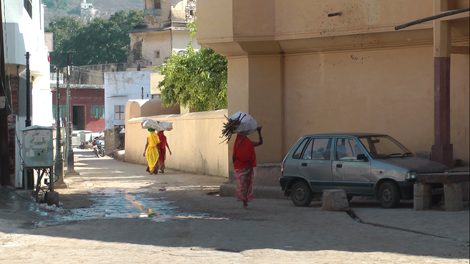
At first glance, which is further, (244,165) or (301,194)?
(301,194)

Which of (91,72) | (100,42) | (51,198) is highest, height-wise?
(100,42)

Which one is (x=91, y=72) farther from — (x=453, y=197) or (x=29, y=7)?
(x=453, y=197)

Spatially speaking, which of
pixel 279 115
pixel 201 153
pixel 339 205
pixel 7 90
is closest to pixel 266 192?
pixel 279 115

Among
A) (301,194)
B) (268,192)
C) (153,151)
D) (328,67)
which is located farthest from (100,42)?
(301,194)

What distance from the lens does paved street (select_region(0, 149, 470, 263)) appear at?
24.8 feet

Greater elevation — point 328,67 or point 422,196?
point 328,67

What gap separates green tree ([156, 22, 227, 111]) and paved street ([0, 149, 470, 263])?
1677 cm

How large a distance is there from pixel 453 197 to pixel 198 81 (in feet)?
83.5

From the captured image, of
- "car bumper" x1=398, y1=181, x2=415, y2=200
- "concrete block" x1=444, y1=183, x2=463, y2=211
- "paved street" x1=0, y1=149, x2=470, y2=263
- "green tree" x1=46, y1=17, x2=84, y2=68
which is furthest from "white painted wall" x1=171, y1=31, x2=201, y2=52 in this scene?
"concrete block" x1=444, y1=183, x2=463, y2=211

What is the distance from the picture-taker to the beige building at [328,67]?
1394 cm

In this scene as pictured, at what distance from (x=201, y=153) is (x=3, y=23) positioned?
34.1 ft

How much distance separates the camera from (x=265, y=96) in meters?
16.2

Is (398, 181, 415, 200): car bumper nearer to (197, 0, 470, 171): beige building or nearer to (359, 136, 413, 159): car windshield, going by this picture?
(359, 136, 413, 159): car windshield

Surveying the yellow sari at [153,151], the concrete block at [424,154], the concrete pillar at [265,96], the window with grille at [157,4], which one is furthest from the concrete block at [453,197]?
the window with grille at [157,4]
